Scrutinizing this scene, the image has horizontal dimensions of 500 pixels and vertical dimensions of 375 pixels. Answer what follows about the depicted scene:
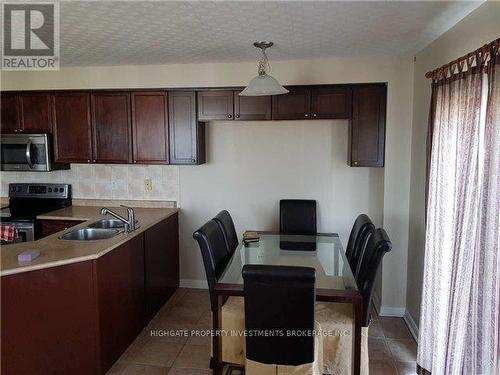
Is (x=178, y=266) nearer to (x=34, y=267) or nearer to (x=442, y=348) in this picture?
(x=34, y=267)

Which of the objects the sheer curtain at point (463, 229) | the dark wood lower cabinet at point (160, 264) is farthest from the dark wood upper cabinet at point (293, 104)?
the dark wood lower cabinet at point (160, 264)

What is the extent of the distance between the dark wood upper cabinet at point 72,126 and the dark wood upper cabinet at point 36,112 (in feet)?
0.25

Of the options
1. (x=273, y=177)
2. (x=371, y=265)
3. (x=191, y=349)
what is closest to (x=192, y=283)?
(x=191, y=349)

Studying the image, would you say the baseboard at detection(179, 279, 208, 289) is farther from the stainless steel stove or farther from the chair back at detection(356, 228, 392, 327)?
the chair back at detection(356, 228, 392, 327)

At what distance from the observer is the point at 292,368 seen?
2242 mm

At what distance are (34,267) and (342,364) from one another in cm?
202

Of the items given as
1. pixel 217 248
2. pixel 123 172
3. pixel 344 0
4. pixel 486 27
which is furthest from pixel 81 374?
pixel 486 27

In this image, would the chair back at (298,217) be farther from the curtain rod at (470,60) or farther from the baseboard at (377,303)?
the curtain rod at (470,60)

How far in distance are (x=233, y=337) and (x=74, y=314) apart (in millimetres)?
1049

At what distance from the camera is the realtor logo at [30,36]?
2.20 meters

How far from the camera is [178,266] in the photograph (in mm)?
4188

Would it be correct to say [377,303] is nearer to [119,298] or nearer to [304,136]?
[304,136]

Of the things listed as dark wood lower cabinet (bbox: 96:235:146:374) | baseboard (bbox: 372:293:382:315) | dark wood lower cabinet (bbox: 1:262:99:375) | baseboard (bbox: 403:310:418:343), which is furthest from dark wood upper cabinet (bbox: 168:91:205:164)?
baseboard (bbox: 403:310:418:343)

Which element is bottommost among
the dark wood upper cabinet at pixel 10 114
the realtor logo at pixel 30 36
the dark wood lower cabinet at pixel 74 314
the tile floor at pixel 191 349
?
the tile floor at pixel 191 349
